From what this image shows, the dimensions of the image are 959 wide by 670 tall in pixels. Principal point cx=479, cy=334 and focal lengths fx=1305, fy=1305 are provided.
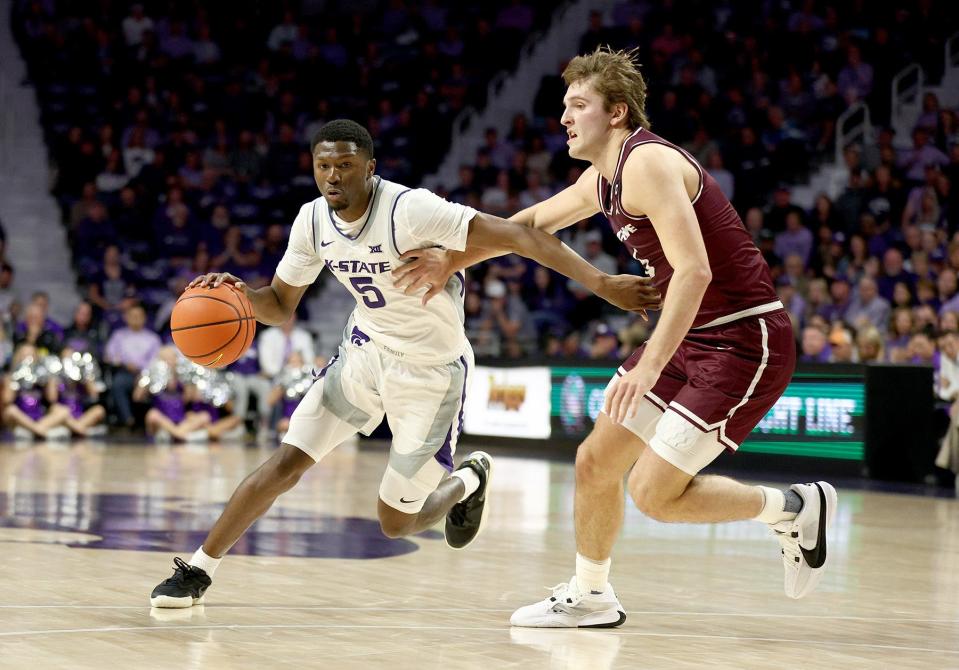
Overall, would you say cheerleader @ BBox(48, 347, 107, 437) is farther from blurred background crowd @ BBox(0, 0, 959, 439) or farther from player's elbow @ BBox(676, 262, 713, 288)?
player's elbow @ BBox(676, 262, 713, 288)

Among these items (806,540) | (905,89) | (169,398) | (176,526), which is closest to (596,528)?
(806,540)

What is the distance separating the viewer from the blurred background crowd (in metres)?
14.6

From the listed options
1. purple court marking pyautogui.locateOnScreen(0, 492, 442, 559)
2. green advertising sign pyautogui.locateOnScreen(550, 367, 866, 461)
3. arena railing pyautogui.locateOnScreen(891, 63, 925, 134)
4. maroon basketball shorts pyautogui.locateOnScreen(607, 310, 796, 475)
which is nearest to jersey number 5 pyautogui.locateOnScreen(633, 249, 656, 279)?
maroon basketball shorts pyautogui.locateOnScreen(607, 310, 796, 475)

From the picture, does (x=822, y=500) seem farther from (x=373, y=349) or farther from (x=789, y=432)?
(x=789, y=432)

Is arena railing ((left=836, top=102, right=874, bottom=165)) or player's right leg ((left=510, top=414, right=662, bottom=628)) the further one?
arena railing ((left=836, top=102, right=874, bottom=165))

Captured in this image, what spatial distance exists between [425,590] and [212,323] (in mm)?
1510

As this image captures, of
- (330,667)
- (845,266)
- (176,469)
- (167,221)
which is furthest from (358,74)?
(330,667)

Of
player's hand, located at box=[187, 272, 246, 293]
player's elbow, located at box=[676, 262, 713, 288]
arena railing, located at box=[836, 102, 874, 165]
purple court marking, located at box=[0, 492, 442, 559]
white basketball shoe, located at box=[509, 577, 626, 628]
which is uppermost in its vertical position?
arena railing, located at box=[836, 102, 874, 165]

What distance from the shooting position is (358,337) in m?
5.61

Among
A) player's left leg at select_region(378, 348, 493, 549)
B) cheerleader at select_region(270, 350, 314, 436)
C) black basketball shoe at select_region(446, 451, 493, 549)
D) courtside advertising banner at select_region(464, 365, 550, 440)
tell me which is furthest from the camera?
cheerleader at select_region(270, 350, 314, 436)

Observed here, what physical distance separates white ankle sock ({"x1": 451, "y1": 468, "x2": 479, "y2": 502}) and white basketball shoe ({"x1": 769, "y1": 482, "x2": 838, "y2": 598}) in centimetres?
153

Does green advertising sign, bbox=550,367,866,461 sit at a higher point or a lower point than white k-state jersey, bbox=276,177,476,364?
lower

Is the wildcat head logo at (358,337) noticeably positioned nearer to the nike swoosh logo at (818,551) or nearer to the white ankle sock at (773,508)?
the white ankle sock at (773,508)

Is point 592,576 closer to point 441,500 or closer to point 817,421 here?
point 441,500
